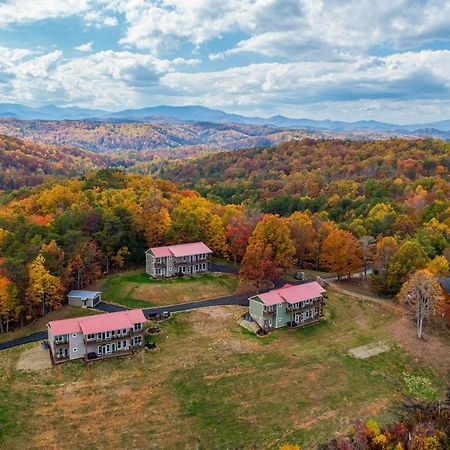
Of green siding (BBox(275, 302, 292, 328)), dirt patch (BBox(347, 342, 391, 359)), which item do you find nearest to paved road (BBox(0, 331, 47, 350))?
green siding (BBox(275, 302, 292, 328))

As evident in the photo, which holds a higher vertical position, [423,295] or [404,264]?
[404,264]

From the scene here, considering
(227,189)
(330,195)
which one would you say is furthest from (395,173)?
(227,189)

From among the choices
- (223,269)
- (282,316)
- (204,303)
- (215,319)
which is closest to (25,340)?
(215,319)

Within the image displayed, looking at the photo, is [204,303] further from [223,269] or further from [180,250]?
[223,269]

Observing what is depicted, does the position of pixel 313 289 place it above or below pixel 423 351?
above

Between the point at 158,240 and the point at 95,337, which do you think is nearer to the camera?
the point at 95,337

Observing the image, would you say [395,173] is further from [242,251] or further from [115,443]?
[115,443]
